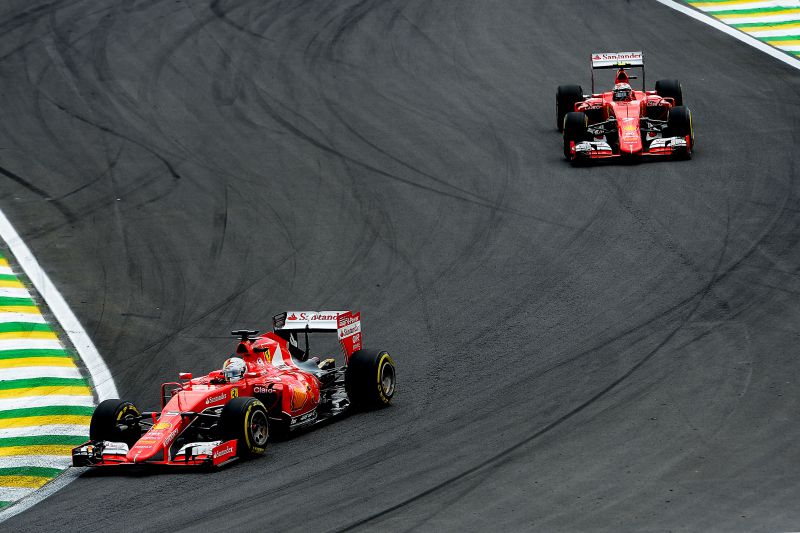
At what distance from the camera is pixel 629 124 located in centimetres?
2520

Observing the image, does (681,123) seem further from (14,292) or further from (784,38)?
(14,292)

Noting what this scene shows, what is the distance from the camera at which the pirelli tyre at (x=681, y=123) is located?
81.2 ft

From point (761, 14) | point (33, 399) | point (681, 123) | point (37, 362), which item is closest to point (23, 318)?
point (37, 362)

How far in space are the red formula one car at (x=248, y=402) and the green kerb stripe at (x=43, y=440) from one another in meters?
0.90

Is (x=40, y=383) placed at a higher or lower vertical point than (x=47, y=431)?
higher

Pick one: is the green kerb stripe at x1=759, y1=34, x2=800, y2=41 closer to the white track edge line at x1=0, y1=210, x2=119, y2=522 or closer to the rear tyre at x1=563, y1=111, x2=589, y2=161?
the rear tyre at x1=563, y1=111, x2=589, y2=161

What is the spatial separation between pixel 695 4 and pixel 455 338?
20321 mm

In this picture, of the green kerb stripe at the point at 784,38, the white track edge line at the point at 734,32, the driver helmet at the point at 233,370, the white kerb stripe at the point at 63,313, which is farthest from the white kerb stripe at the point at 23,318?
the green kerb stripe at the point at 784,38

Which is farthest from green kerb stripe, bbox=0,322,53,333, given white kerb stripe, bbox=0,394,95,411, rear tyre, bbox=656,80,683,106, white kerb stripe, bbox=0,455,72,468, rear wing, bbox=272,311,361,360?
rear tyre, bbox=656,80,683,106

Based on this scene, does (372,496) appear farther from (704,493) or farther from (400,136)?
(400,136)

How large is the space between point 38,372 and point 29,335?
132 centimetres

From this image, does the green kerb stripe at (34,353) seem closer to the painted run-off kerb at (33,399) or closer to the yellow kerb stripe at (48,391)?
the painted run-off kerb at (33,399)

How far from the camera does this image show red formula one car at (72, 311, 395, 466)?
1424 cm

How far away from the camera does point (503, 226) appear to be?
22547mm
